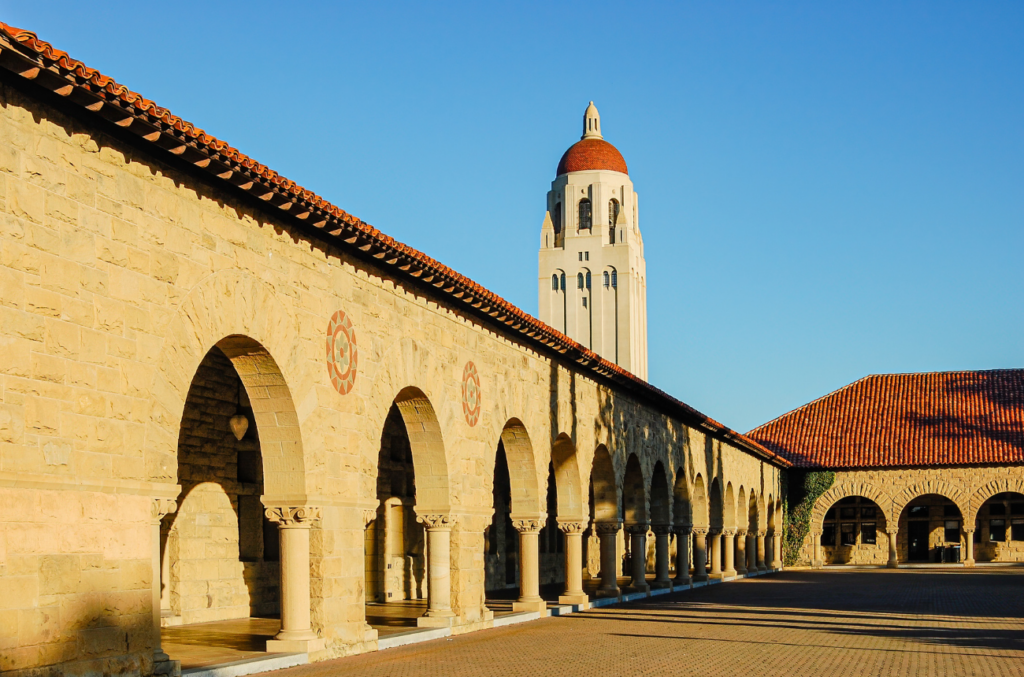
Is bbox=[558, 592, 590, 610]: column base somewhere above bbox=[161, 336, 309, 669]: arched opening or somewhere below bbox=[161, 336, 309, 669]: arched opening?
below

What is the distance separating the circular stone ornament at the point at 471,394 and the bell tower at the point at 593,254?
252ft

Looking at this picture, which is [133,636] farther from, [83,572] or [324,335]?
[324,335]

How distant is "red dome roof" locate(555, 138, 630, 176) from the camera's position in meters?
95.4

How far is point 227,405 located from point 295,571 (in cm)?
594

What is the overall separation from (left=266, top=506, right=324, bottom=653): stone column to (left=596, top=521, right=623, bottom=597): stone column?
40.3ft

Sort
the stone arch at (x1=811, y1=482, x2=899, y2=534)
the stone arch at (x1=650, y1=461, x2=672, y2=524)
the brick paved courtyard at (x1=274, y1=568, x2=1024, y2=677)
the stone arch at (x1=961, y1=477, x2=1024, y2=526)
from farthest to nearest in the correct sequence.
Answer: the stone arch at (x1=811, y1=482, x2=899, y2=534), the stone arch at (x1=961, y1=477, x2=1024, y2=526), the stone arch at (x1=650, y1=461, x2=672, y2=524), the brick paved courtyard at (x1=274, y1=568, x2=1024, y2=677)

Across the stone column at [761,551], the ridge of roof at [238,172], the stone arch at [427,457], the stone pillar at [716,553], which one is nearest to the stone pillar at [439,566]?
the stone arch at [427,457]

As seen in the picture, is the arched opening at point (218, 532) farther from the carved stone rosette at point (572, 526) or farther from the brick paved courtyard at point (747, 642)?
the carved stone rosette at point (572, 526)


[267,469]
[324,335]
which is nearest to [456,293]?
[324,335]

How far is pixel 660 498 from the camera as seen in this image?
99.4 feet

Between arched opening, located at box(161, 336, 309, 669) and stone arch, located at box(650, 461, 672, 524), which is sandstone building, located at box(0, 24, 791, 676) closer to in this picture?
arched opening, located at box(161, 336, 309, 669)

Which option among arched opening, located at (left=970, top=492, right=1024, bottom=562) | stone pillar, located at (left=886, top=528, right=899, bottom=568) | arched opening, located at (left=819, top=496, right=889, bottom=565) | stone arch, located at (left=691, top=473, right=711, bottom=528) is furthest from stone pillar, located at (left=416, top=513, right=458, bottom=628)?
arched opening, located at (left=970, top=492, right=1024, bottom=562)

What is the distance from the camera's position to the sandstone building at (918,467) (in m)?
47.5

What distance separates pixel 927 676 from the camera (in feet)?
41.7
